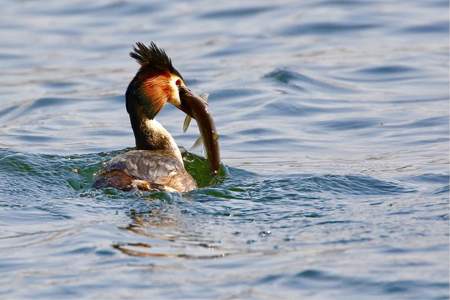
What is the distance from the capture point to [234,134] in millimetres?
12852

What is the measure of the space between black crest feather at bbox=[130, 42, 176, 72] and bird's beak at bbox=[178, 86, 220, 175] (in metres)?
0.33

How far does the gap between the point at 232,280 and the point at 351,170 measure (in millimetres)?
3680

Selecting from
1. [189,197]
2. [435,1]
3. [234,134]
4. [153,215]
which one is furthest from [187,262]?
[435,1]

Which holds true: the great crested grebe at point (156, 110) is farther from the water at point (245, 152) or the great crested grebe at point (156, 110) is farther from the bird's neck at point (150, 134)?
the water at point (245, 152)

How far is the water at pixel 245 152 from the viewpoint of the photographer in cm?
740

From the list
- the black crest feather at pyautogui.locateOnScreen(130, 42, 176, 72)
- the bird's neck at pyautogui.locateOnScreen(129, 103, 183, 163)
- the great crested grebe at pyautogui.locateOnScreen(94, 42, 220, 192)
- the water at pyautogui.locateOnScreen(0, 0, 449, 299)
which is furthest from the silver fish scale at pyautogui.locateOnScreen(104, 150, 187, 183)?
the black crest feather at pyautogui.locateOnScreen(130, 42, 176, 72)

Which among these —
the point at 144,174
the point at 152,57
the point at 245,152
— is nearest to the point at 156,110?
the point at 152,57

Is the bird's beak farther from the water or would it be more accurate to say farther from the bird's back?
the bird's back

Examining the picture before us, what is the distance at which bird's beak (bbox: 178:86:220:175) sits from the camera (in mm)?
10156

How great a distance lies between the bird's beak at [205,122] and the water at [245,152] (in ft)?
1.20

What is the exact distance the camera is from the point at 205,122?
33.3 feet

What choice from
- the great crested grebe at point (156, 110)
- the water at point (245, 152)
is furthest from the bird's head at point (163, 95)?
the water at point (245, 152)

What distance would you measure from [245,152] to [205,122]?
1.88 metres

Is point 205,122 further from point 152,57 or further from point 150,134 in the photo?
point 152,57
